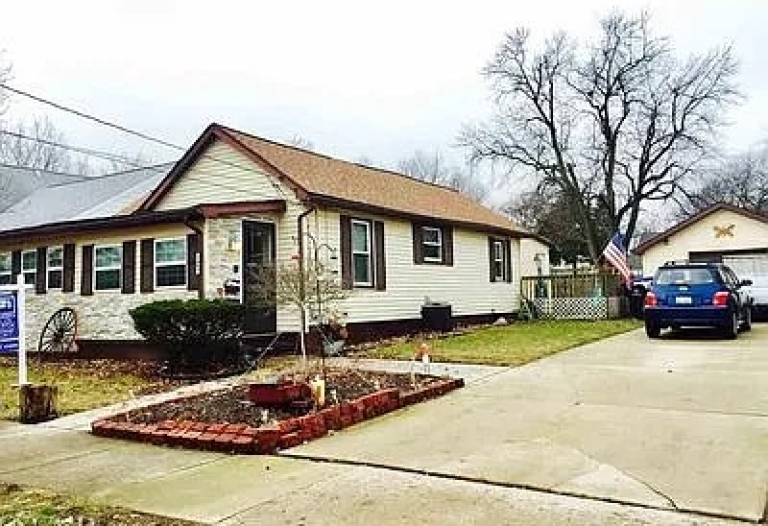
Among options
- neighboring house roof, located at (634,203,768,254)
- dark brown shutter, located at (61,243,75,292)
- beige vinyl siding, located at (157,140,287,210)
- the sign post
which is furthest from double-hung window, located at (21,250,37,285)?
neighboring house roof, located at (634,203,768,254)

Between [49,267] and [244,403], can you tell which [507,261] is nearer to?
[49,267]

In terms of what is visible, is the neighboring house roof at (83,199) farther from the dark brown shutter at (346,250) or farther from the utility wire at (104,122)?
the dark brown shutter at (346,250)

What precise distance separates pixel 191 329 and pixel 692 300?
1056 centimetres

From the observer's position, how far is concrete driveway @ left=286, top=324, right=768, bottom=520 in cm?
507

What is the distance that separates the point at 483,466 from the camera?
222 inches

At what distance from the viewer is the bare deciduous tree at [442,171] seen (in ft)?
197

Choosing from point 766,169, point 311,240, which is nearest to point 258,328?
point 311,240

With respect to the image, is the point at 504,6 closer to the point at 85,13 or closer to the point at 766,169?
the point at 85,13

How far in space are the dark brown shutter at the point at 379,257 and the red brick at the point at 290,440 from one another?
9365 millimetres

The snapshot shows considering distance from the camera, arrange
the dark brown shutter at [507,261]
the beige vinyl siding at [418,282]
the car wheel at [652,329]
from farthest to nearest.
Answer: the dark brown shutter at [507,261] → the car wheel at [652,329] → the beige vinyl siding at [418,282]

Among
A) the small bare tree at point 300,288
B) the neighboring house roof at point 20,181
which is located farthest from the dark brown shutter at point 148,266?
the neighboring house roof at point 20,181

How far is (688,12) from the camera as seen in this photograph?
14.5 meters

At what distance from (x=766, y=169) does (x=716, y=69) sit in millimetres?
13228

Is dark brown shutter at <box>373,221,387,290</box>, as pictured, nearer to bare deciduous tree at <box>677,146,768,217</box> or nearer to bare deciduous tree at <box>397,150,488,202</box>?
bare deciduous tree at <box>677,146,768,217</box>
